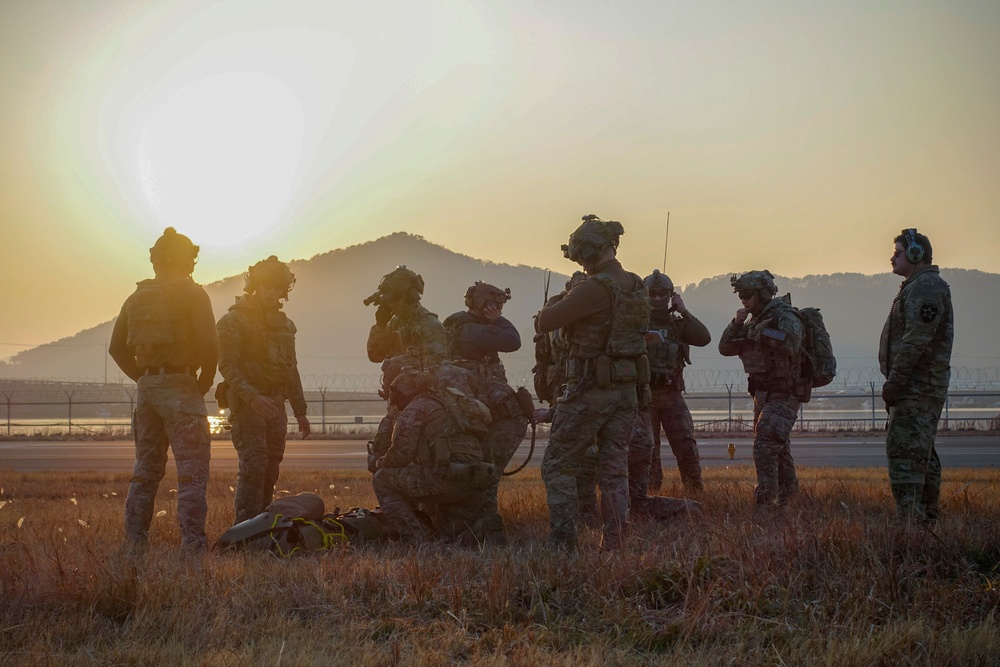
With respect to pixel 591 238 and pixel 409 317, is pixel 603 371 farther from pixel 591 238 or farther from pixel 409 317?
pixel 409 317

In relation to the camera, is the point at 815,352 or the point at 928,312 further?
the point at 815,352

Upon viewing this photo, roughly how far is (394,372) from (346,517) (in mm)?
1457

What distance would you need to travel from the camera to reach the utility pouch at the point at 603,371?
25.8 ft

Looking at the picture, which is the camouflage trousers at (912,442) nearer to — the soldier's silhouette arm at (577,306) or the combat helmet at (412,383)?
the soldier's silhouette arm at (577,306)

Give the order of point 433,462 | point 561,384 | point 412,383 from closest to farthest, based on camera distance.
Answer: point 561,384
point 433,462
point 412,383

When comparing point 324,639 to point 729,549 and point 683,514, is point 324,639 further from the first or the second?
point 683,514

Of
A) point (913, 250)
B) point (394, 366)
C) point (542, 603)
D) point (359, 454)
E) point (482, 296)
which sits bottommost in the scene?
point (359, 454)

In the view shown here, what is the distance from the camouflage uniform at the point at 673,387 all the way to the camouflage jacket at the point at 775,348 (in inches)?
30.9

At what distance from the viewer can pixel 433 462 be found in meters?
8.85

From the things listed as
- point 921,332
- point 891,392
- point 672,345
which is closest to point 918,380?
point 891,392

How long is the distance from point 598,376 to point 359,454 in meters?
17.8

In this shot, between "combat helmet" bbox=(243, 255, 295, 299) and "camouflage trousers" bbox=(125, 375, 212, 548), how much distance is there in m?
1.51

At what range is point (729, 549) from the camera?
6.91 meters

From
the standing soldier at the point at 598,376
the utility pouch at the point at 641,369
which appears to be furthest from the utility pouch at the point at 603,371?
the utility pouch at the point at 641,369
